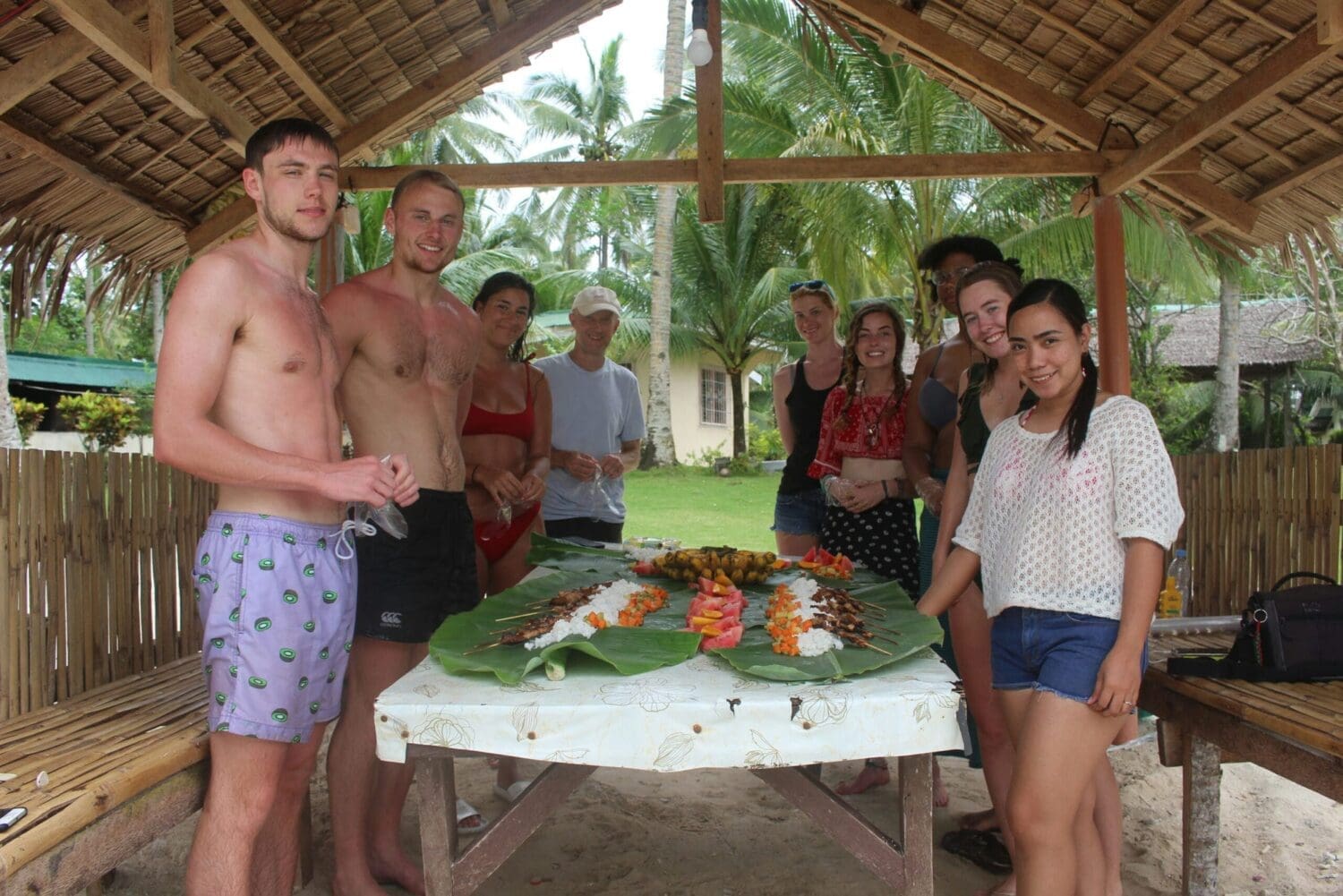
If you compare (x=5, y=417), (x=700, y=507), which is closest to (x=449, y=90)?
(x=5, y=417)

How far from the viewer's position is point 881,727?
2.16 meters

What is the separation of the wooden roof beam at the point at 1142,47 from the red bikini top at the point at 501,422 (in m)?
3.20

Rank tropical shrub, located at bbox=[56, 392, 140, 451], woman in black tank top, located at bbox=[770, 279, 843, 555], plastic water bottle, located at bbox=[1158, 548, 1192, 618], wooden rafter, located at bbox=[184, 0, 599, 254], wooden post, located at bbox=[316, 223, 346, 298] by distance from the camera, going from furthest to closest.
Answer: tropical shrub, located at bbox=[56, 392, 140, 451], wooden post, located at bbox=[316, 223, 346, 298], wooden rafter, located at bbox=[184, 0, 599, 254], woman in black tank top, located at bbox=[770, 279, 843, 555], plastic water bottle, located at bbox=[1158, 548, 1192, 618]

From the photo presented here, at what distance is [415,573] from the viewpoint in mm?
3248

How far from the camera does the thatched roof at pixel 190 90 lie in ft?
11.9

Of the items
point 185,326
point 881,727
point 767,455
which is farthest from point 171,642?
point 767,455

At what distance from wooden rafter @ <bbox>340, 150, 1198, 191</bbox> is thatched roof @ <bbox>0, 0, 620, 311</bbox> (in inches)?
16.4

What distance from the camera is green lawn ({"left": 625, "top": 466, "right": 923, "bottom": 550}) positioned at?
13.2 metres

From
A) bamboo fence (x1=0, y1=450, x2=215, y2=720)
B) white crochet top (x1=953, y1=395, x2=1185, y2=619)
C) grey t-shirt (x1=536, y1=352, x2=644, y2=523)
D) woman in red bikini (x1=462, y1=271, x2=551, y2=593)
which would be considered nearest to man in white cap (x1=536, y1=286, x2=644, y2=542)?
grey t-shirt (x1=536, y1=352, x2=644, y2=523)

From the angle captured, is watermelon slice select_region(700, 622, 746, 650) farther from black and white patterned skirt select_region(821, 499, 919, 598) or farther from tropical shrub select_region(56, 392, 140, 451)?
tropical shrub select_region(56, 392, 140, 451)

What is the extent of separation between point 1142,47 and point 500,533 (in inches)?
145

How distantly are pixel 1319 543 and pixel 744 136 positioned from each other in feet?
40.5

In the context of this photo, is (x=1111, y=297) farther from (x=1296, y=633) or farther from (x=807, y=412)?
(x=1296, y=633)

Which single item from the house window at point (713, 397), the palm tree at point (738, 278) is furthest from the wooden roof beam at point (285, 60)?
the house window at point (713, 397)
